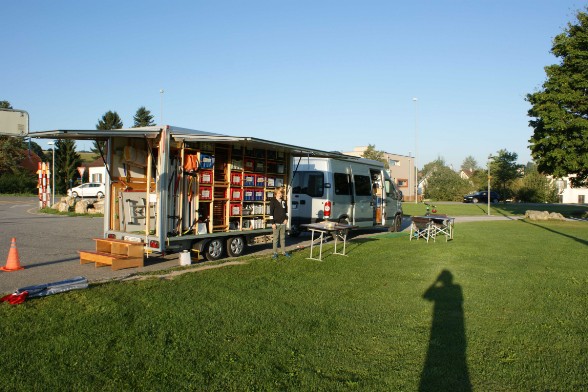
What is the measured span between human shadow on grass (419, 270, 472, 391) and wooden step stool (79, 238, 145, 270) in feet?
18.6

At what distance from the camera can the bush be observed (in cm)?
5562

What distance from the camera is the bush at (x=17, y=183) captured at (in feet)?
182

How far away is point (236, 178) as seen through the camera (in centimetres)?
1252

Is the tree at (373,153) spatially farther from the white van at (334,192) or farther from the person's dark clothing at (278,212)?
the person's dark clothing at (278,212)

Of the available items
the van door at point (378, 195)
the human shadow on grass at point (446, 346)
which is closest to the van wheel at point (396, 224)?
the van door at point (378, 195)

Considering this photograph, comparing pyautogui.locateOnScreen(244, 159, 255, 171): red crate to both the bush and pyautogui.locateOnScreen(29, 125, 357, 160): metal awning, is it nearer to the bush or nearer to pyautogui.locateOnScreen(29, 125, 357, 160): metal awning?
A: pyautogui.locateOnScreen(29, 125, 357, 160): metal awning

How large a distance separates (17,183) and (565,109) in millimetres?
53278

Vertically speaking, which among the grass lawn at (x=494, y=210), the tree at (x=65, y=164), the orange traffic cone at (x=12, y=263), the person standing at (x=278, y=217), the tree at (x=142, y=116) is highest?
the tree at (x=142, y=116)

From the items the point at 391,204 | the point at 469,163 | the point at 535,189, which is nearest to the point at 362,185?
the point at 391,204

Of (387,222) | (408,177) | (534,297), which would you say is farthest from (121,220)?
(408,177)

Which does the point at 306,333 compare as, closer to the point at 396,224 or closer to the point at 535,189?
the point at 396,224

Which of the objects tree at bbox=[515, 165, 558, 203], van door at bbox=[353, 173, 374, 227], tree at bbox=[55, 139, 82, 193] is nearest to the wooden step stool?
van door at bbox=[353, 173, 374, 227]

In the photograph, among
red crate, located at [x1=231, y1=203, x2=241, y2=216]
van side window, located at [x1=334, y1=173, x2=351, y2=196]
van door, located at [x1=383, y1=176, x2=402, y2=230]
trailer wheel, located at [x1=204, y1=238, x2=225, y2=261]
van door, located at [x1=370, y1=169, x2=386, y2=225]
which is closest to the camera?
trailer wheel, located at [x1=204, y1=238, x2=225, y2=261]

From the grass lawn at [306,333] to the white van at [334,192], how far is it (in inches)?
231
